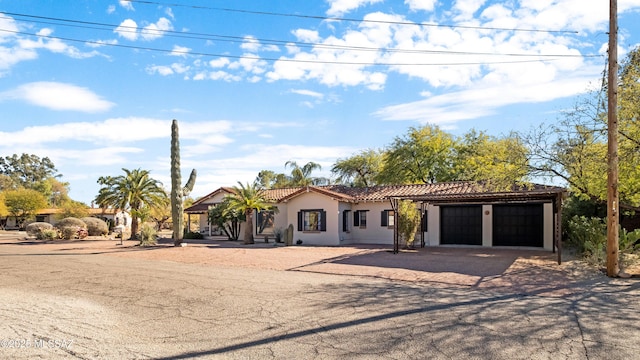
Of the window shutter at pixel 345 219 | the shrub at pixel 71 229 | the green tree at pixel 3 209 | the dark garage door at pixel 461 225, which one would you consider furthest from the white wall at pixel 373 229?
the green tree at pixel 3 209

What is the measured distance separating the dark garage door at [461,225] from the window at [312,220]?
21.4ft

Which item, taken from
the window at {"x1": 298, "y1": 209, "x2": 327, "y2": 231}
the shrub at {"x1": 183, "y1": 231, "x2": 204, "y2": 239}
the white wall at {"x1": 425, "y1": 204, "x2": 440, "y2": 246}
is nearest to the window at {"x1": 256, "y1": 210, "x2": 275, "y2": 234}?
the window at {"x1": 298, "y1": 209, "x2": 327, "y2": 231}

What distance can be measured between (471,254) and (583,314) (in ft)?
37.9

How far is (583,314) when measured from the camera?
26.7ft

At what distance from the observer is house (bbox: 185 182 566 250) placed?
71.7ft

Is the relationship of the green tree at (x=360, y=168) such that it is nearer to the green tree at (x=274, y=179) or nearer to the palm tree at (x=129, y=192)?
the green tree at (x=274, y=179)

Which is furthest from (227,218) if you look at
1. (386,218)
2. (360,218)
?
(386,218)

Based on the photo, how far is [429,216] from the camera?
84.0ft

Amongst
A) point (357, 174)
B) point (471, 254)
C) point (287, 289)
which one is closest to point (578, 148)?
point (471, 254)

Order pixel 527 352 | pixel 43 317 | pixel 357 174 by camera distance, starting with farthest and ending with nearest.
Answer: pixel 357 174 → pixel 43 317 → pixel 527 352

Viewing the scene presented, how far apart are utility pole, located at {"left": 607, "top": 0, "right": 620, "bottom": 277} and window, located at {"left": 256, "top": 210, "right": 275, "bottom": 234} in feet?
70.2

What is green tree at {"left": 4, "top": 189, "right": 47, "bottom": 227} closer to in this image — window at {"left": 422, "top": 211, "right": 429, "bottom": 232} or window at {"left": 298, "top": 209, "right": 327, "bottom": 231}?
window at {"left": 298, "top": 209, "right": 327, "bottom": 231}

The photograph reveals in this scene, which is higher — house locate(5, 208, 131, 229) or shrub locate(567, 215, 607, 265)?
shrub locate(567, 215, 607, 265)

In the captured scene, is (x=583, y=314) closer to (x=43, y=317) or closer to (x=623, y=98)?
(x=623, y=98)
